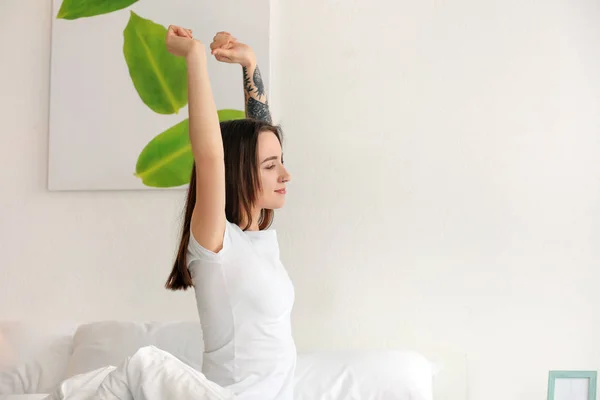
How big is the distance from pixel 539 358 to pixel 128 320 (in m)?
1.26

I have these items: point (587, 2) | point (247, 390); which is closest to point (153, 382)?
point (247, 390)

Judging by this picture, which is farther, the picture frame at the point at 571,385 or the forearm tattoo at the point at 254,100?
the picture frame at the point at 571,385

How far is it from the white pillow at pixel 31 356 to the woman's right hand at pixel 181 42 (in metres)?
1.25

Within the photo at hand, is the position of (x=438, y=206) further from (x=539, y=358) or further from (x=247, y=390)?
(x=247, y=390)

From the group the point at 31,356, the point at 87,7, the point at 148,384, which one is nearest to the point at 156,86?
the point at 87,7

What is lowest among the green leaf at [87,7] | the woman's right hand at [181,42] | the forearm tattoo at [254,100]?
the forearm tattoo at [254,100]

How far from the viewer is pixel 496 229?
90.5 inches

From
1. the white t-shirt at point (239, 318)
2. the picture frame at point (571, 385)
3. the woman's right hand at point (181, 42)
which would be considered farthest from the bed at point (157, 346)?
the woman's right hand at point (181, 42)

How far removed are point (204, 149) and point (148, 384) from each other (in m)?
0.39

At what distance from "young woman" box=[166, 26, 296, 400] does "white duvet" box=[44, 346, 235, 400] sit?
17 cm

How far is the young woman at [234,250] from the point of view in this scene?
132cm

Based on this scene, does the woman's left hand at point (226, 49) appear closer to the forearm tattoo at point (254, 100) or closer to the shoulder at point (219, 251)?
the forearm tattoo at point (254, 100)

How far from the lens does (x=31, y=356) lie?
2.29m

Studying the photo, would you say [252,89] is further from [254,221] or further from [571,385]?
[571,385]
